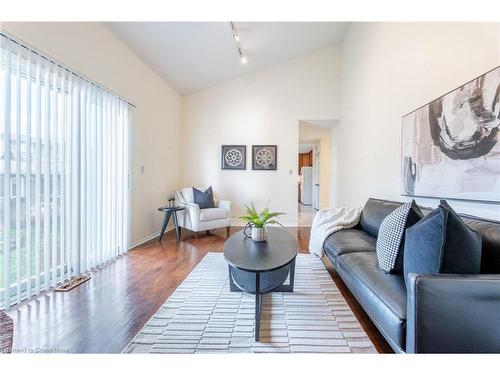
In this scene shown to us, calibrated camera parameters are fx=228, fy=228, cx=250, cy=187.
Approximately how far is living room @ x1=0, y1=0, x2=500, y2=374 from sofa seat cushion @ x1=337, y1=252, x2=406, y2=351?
1 centimetres

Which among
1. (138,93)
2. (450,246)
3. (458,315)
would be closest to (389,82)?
(450,246)

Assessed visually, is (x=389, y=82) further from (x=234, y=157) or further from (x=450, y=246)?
(x=234, y=157)

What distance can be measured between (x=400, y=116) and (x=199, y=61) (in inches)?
128

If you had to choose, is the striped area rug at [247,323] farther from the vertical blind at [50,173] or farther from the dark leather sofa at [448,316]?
the vertical blind at [50,173]

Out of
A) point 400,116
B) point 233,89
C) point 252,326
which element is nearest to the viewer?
point 252,326

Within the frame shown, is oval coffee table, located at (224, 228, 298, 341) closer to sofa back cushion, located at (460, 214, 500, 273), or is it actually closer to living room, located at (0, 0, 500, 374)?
living room, located at (0, 0, 500, 374)

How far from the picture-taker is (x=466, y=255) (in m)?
1.08

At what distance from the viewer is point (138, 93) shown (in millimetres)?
3484

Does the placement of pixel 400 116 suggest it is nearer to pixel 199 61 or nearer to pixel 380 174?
pixel 380 174

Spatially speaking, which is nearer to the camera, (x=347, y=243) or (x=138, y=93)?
(x=347, y=243)

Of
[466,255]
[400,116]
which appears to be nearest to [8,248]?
[466,255]

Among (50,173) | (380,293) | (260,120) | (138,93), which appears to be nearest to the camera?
(380,293)

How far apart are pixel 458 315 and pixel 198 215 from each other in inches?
130
